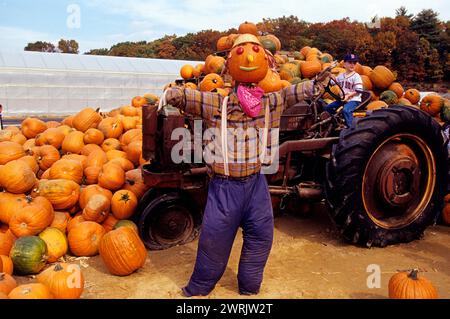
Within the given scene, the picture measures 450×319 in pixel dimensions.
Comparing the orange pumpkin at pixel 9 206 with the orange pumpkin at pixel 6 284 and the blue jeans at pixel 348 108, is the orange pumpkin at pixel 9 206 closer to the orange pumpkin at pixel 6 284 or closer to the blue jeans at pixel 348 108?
the orange pumpkin at pixel 6 284

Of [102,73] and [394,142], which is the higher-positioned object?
[102,73]

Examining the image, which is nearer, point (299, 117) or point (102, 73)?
point (299, 117)

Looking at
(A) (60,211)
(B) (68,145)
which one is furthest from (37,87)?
(A) (60,211)

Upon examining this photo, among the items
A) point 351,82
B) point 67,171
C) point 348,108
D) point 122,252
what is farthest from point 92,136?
point 351,82

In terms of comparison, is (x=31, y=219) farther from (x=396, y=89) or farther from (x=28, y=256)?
(x=396, y=89)

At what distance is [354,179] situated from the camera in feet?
15.1

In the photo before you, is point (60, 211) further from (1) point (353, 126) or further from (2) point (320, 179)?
(1) point (353, 126)

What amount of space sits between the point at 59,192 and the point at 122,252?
1563 mm

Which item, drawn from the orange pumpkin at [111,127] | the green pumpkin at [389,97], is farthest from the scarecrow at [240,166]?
the green pumpkin at [389,97]

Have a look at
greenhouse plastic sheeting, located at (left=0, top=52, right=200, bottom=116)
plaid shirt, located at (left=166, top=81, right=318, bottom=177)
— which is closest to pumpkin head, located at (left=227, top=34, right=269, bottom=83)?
plaid shirt, located at (left=166, top=81, right=318, bottom=177)

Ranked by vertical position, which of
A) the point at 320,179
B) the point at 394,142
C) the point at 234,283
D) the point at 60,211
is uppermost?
the point at 394,142

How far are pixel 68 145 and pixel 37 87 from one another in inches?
725

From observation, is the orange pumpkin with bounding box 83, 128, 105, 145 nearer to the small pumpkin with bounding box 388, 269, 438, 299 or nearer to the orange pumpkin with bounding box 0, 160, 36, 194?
the orange pumpkin with bounding box 0, 160, 36, 194

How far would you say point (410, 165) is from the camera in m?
5.04
